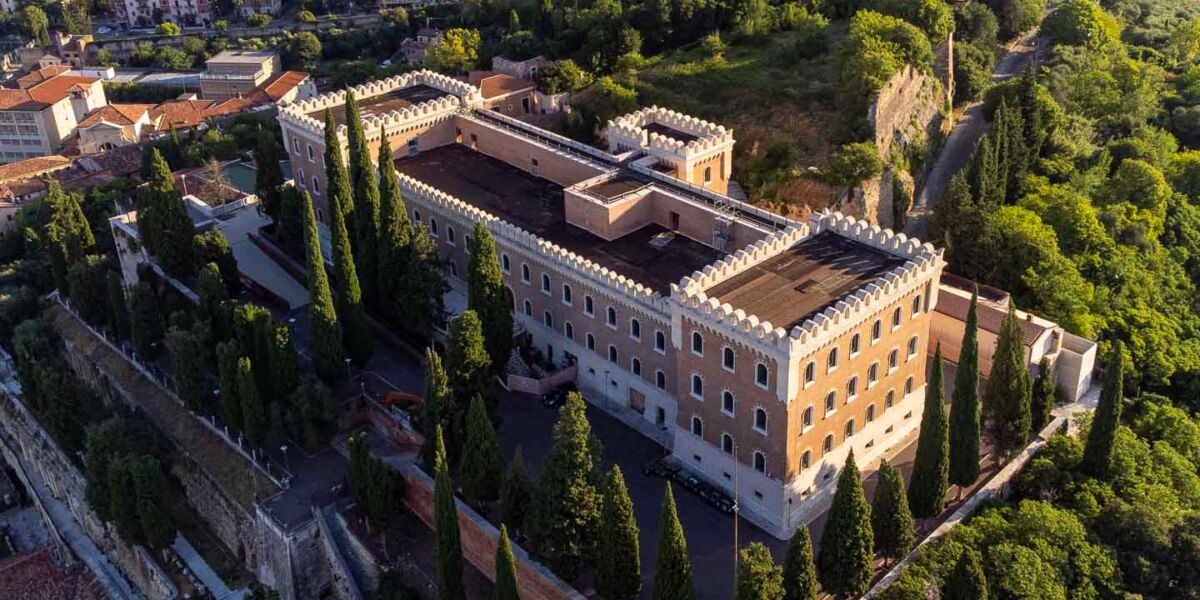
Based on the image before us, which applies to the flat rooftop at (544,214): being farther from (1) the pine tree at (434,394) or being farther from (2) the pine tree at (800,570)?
(2) the pine tree at (800,570)

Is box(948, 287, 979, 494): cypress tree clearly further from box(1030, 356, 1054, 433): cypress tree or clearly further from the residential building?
the residential building

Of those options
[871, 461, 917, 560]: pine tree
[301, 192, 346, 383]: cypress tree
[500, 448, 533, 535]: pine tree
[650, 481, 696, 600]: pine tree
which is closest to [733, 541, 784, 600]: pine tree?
[650, 481, 696, 600]: pine tree

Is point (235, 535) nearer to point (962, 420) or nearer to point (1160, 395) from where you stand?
point (962, 420)

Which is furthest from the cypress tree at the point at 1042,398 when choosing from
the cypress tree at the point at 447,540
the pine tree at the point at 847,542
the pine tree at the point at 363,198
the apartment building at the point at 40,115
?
the apartment building at the point at 40,115

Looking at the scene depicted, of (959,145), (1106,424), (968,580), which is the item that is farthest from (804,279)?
(959,145)

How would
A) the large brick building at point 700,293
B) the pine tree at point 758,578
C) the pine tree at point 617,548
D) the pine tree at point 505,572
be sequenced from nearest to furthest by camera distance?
the pine tree at point 758,578 → the pine tree at point 505,572 → the pine tree at point 617,548 → the large brick building at point 700,293

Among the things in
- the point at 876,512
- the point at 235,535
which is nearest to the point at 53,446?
the point at 235,535

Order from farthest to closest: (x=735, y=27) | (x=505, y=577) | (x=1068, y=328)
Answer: (x=735, y=27) < (x=1068, y=328) < (x=505, y=577)
